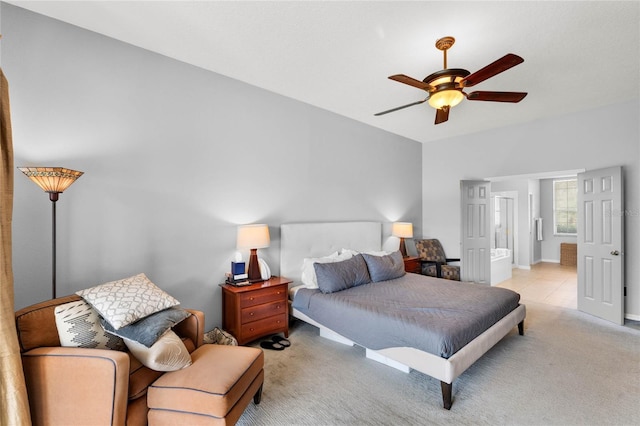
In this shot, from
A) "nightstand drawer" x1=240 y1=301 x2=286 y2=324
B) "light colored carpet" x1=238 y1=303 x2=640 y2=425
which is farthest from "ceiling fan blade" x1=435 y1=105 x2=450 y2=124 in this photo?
"nightstand drawer" x1=240 y1=301 x2=286 y2=324

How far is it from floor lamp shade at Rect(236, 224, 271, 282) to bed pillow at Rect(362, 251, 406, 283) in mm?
1468

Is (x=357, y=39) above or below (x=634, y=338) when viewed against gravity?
above

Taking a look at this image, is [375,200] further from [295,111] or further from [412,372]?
[412,372]

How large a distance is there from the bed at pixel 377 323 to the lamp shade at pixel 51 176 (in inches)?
85.9

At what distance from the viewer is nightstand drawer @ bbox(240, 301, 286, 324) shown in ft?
9.86

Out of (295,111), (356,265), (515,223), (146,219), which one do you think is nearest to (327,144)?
(295,111)

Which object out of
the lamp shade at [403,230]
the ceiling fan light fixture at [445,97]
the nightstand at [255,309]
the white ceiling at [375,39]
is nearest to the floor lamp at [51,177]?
the white ceiling at [375,39]

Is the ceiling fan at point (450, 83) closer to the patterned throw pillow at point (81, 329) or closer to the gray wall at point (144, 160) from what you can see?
the gray wall at point (144, 160)

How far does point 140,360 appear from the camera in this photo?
1.86m

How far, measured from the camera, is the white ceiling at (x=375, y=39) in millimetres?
2199

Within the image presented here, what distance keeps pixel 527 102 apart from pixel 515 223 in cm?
478

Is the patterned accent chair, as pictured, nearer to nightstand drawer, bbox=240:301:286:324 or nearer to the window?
nightstand drawer, bbox=240:301:286:324

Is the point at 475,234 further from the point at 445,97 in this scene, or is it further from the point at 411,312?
the point at 445,97

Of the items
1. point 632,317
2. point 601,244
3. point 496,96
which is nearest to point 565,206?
point 601,244
